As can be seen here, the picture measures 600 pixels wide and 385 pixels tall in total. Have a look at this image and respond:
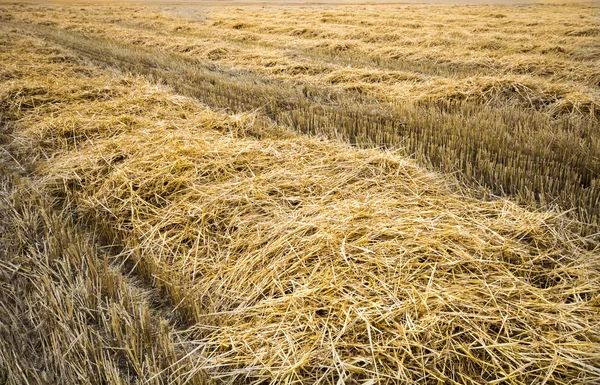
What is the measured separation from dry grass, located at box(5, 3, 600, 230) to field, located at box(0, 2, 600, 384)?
5 centimetres

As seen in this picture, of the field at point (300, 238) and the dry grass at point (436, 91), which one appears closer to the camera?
the field at point (300, 238)

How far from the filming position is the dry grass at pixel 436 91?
11.5 feet

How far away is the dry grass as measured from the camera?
3500mm

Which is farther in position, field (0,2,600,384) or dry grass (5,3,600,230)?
dry grass (5,3,600,230)

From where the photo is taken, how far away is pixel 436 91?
5.85 m

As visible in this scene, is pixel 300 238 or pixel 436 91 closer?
pixel 300 238

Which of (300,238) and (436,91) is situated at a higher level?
(436,91)

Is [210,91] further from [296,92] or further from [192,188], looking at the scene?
[192,188]

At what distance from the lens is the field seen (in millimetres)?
1688

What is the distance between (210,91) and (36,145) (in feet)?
9.45

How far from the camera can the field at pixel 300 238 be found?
5.54ft

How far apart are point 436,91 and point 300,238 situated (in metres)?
4.41

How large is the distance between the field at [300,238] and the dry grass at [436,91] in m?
0.05

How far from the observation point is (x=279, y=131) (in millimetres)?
4441
